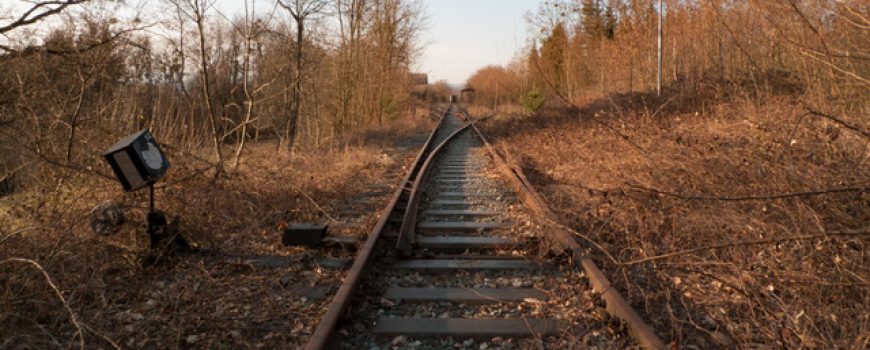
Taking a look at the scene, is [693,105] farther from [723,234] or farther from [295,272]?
[295,272]

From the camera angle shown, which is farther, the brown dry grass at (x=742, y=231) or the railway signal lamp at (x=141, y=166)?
the railway signal lamp at (x=141, y=166)

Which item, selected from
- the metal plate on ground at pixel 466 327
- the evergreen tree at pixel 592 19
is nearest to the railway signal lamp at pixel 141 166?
the metal plate on ground at pixel 466 327

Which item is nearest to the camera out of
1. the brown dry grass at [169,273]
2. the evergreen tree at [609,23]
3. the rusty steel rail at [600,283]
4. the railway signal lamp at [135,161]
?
the rusty steel rail at [600,283]

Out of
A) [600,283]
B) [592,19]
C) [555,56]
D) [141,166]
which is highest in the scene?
[592,19]

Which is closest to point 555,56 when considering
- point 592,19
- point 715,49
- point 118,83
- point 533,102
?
point 592,19

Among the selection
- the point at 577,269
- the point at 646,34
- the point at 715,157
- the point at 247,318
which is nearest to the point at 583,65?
the point at 646,34

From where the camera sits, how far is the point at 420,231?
18.6 feet

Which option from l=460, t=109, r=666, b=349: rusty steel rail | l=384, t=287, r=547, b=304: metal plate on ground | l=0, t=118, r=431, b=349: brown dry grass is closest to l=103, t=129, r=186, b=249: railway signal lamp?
l=0, t=118, r=431, b=349: brown dry grass

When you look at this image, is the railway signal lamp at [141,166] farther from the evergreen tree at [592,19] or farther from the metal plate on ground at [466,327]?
the evergreen tree at [592,19]

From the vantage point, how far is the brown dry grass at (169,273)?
3.27 metres

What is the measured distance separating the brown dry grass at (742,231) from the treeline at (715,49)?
65cm

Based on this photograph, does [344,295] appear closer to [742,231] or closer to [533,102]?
[742,231]

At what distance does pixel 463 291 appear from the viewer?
3861 millimetres

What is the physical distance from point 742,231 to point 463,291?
2252mm
